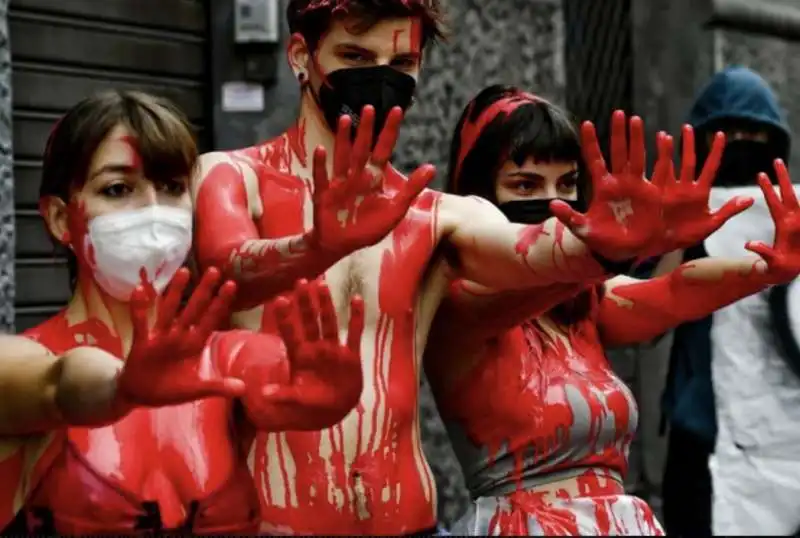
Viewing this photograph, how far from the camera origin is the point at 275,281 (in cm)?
234

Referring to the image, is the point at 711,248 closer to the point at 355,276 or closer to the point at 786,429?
the point at 786,429

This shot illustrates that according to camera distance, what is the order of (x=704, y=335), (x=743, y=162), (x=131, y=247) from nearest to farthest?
(x=131, y=247)
(x=704, y=335)
(x=743, y=162)

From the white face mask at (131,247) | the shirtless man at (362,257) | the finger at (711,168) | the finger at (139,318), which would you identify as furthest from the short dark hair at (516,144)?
the finger at (139,318)

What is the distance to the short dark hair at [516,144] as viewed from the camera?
2.91 m

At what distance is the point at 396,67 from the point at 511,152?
0.41m

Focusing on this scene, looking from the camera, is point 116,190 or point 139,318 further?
point 116,190

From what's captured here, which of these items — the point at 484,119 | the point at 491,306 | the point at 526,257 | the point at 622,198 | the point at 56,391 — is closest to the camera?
the point at 56,391

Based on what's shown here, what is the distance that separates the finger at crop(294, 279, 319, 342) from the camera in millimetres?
2068

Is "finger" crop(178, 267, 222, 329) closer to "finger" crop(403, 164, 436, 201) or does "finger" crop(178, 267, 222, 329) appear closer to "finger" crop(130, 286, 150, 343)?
"finger" crop(130, 286, 150, 343)

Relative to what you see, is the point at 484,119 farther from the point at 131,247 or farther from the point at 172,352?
the point at 172,352

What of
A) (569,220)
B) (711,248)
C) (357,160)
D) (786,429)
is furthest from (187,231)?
(786,429)

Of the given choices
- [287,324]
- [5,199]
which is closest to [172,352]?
[287,324]

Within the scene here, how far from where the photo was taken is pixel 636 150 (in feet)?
7.08

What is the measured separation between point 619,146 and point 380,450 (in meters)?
0.77
